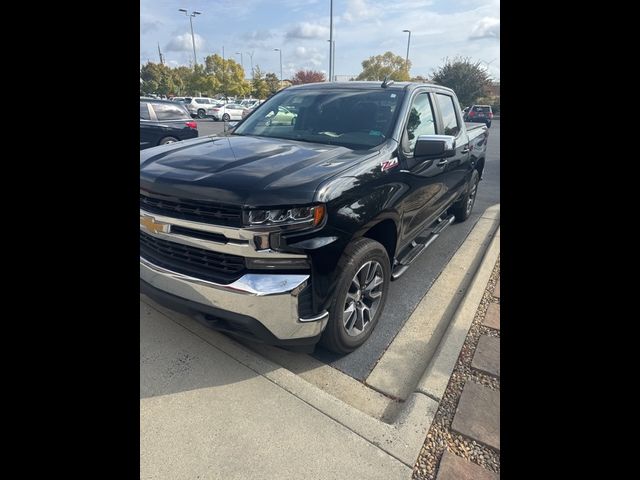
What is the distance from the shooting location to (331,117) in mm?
3250

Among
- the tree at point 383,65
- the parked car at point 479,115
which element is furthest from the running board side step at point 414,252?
the tree at point 383,65

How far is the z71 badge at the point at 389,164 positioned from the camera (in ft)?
A: 8.42

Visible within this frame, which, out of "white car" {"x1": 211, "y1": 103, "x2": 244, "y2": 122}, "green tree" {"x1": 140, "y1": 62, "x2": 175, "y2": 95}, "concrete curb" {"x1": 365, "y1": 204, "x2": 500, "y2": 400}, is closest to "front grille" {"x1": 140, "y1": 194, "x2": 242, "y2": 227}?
"concrete curb" {"x1": 365, "y1": 204, "x2": 500, "y2": 400}

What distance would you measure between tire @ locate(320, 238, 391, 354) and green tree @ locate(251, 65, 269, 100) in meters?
49.2

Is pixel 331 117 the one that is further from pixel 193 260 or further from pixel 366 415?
pixel 366 415

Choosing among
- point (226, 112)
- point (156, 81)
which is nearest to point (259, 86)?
point (156, 81)

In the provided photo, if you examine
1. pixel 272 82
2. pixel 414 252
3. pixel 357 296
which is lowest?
pixel 357 296

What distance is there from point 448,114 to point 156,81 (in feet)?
167

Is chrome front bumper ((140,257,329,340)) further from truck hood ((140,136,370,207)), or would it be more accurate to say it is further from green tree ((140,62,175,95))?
green tree ((140,62,175,95))

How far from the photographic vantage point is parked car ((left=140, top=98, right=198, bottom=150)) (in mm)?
9930

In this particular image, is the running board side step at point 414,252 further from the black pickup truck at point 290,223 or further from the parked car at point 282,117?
the parked car at point 282,117

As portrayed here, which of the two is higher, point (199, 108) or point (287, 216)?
point (199, 108)
